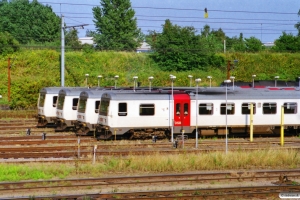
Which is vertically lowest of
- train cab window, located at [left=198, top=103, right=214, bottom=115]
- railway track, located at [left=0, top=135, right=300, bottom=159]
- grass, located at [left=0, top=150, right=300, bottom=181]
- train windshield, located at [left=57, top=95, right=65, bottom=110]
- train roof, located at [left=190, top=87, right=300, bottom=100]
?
grass, located at [left=0, top=150, right=300, bottom=181]

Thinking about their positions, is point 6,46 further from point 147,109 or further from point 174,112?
point 174,112

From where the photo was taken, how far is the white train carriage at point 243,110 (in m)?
34.2

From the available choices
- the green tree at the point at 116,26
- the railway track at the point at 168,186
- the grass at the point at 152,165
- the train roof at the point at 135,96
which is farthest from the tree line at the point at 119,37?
the railway track at the point at 168,186

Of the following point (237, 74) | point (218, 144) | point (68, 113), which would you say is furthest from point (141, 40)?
point (218, 144)

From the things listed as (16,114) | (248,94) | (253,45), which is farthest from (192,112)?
(253,45)

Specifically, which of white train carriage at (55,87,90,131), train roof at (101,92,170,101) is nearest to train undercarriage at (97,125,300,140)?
train roof at (101,92,170,101)

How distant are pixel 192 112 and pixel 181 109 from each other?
0.73 m

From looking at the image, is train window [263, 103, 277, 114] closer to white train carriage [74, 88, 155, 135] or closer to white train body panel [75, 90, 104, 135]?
white train carriage [74, 88, 155, 135]

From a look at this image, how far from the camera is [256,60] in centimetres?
7356

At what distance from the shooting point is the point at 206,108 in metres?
34.2

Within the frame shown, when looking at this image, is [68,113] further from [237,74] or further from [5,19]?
[5,19]

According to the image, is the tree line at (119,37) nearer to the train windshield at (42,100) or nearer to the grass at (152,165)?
the train windshield at (42,100)

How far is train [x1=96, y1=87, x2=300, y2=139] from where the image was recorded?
3269 centimetres

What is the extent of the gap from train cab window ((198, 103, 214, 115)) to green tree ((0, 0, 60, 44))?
47.8 m
